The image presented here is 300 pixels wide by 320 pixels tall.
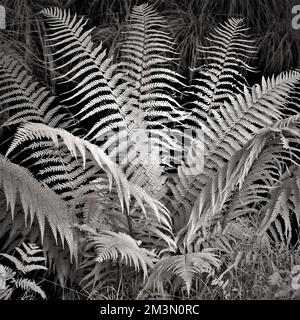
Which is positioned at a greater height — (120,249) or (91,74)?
(91,74)

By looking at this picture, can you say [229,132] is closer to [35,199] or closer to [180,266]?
[180,266]

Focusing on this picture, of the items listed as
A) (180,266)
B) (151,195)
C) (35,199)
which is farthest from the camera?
(151,195)

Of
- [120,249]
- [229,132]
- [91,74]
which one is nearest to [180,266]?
[120,249]

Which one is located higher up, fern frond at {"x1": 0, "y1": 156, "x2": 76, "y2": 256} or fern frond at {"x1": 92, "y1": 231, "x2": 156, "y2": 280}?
fern frond at {"x1": 0, "y1": 156, "x2": 76, "y2": 256}

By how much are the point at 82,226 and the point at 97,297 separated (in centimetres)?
31

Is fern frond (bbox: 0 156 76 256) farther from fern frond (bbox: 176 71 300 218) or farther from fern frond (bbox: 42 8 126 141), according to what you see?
fern frond (bbox: 176 71 300 218)

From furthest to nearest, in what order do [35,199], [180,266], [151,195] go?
[151,195], [35,199], [180,266]

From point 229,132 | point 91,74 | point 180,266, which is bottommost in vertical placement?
Result: point 180,266

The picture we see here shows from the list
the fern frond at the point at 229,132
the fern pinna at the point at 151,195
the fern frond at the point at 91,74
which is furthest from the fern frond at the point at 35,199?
the fern frond at the point at 229,132

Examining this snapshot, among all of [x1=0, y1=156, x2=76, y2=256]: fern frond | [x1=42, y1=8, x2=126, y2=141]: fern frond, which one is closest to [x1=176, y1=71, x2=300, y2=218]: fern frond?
[x1=42, y1=8, x2=126, y2=141]: fern frond

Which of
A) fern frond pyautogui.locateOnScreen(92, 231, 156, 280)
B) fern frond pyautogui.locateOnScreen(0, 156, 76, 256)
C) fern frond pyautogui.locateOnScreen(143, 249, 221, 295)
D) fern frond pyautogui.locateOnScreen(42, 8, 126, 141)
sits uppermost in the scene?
fern frond pyautogui.locateOnScreen(42, 8, 126, 141)
